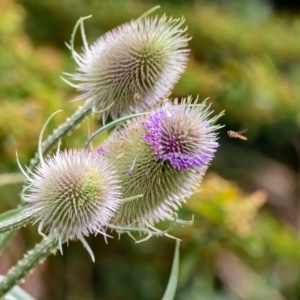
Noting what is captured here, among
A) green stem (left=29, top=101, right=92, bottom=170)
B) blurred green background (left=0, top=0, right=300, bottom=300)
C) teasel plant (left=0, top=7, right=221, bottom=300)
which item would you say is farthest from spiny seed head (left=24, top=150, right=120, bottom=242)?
blurred green background (left=0, top=0, right=300, bottom=300)

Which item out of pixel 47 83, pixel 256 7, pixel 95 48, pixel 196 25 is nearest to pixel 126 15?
pixel 196 25

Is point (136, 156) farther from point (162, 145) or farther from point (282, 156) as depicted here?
point (282, 156)

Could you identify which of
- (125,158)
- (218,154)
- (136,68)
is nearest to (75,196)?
(125,158)

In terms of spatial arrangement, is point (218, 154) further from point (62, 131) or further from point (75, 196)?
point (75, 196)

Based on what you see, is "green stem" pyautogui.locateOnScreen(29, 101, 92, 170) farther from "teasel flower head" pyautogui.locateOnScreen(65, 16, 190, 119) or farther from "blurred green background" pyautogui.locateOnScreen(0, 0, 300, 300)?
"blurred green background" pyautogui.locateOnScreen(0, 0, 300, 300)

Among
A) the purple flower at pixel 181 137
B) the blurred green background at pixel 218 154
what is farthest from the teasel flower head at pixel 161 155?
the blurred green background at pixel 218 154

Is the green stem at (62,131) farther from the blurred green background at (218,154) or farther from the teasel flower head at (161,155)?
the blurred green background at (218,154)
